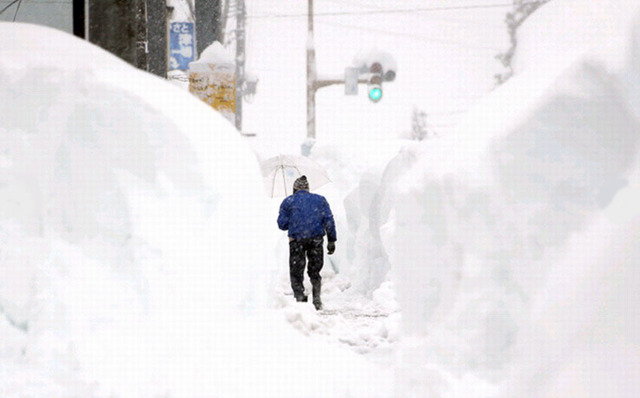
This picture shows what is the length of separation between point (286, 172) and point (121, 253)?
930 centimetres

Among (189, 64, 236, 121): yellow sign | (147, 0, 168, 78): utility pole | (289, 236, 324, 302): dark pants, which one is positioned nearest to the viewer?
(189, 64, 236, 121): yellow sign

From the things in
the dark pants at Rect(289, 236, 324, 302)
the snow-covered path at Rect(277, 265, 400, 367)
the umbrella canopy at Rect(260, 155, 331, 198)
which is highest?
the umbrella canopy at Rect(260, 155, 331, 198)

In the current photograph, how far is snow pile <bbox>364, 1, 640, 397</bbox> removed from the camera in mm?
2908

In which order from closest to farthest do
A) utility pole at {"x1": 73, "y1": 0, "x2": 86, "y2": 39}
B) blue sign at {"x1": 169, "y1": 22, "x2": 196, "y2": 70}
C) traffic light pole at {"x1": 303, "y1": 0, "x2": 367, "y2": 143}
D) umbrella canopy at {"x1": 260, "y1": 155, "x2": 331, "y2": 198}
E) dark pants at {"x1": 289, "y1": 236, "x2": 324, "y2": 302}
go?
utility pole at {"x1": 73, "y1": 0, "x2": 86, "y2": 39} < dark pants at {"x1": 289, "y1": 236, "x2": 324, "y2": 302} < blue sign at {"x1": 169, "y1": 22, "x2": 196, "y2": 70} < umbrella canopy at {"x1": 260, "y1": 155, "x2": 331, "y2": 198} < traffic light pole at {"x1": 303, "y1": 0, "x2": 367, "y2": 143}

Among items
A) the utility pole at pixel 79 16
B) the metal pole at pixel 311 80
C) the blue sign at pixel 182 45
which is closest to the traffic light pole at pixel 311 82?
the metal pole at pixel 311 80

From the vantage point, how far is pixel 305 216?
8398 millimetres

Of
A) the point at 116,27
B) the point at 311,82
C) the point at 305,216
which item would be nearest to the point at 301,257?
the point at 305,216

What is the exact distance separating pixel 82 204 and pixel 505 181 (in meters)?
2.40

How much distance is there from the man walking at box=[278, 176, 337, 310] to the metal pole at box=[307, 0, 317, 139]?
11.6 m

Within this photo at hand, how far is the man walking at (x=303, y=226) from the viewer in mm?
8422

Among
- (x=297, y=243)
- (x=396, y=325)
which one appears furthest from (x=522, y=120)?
(x=297, y=243)

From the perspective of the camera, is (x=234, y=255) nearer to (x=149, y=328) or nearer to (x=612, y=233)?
(x=149, y=328)

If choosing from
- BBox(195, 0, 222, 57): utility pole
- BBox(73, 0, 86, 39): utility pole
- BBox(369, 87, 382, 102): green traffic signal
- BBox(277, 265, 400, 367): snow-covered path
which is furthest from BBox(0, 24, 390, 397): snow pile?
BBox(369, 87, 382, 102): green traffic signal

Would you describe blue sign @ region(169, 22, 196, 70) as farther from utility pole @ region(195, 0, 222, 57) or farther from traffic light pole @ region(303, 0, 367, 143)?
traffic light pole @ region(303, 0, 367, 143)
